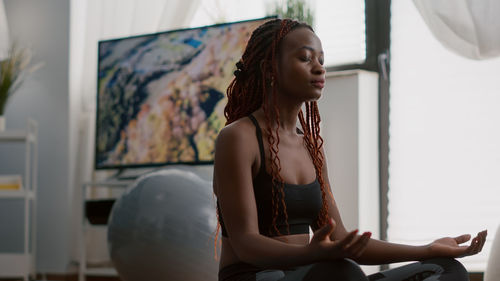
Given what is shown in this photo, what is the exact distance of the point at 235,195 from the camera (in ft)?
3.64

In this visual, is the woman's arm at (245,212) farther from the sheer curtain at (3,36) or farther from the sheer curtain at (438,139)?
the sheer curtain at (3,36)

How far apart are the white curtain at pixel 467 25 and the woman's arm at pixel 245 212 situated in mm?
1938

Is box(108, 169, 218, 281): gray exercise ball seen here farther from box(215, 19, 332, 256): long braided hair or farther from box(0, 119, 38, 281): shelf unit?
box(0, 119, 38, 281): shelf unit

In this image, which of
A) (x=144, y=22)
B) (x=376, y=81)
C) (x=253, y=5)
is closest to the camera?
(x=376, y=81)

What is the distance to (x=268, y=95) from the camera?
1.25m

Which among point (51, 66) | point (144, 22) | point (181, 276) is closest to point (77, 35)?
point (51, 66)

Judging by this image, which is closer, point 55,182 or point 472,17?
point 472,17

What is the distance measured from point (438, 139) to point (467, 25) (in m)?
0.56

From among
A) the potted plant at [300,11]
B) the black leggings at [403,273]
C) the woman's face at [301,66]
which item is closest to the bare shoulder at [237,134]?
the woman's face at [301,66]

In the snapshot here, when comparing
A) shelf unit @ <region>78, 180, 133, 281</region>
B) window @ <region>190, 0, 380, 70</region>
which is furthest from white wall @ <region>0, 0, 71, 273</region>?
window @ <region>190, 0, 380, 70</region>

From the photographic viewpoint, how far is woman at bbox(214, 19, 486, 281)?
1103 millimetres

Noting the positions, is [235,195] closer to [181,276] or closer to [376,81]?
[181,276]

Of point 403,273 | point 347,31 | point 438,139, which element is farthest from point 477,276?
point 403,273

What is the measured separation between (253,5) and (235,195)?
8.63 ft
